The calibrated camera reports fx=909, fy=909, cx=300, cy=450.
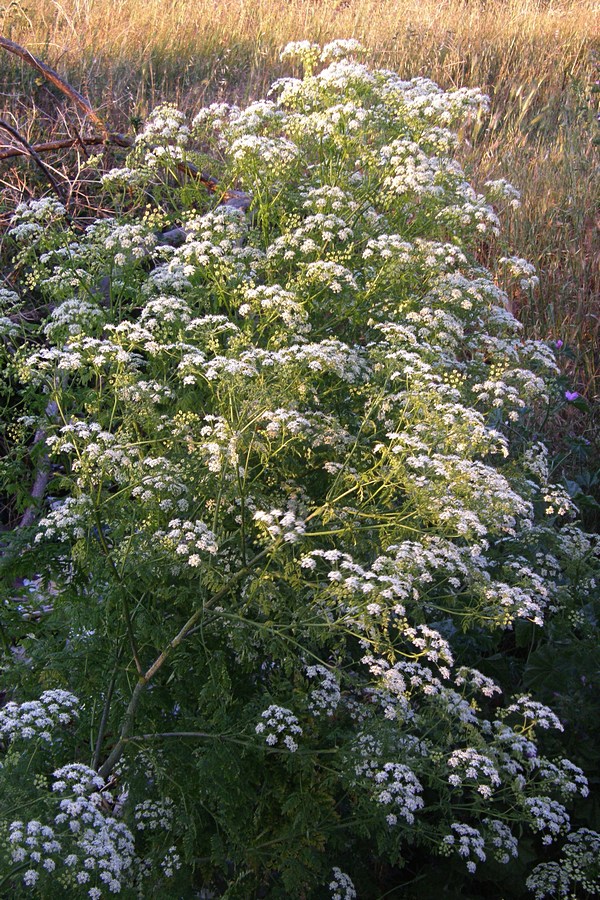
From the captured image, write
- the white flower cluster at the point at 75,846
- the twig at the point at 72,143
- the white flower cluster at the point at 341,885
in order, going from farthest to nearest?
the twig at the point at 72,143 → the white flower cluster at the point at 341,885 → the white flower cluster at the point at 75,846

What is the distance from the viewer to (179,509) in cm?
350

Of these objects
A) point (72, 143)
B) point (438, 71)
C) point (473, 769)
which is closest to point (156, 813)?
point (473, 769)

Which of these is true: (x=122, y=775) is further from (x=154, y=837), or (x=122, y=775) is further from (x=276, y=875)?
(x=276, y=875)

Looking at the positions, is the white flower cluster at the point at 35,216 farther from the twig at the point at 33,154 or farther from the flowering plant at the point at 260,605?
the twig at the point at 33,154

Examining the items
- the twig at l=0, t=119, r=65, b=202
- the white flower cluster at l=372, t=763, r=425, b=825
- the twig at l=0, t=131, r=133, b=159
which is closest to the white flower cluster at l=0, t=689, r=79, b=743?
the white flower cluster at l=372, t=763, r=425, b=825

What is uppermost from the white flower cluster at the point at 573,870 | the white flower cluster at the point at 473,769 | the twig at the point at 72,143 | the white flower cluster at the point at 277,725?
the twig at the point at 72,143

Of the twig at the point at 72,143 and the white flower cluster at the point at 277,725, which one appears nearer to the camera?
the white flower cluster at the point at 277,725

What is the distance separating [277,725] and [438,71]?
397 inches

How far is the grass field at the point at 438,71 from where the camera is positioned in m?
8.31

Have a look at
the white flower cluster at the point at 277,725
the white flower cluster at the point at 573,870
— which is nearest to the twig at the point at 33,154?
the white flower cluster at the point at 277,725

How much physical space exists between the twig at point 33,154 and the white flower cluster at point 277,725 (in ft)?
14.9

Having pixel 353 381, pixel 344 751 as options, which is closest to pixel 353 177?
pixel 353 381

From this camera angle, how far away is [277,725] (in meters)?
3.24

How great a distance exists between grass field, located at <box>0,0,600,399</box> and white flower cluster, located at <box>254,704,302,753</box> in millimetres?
5095
